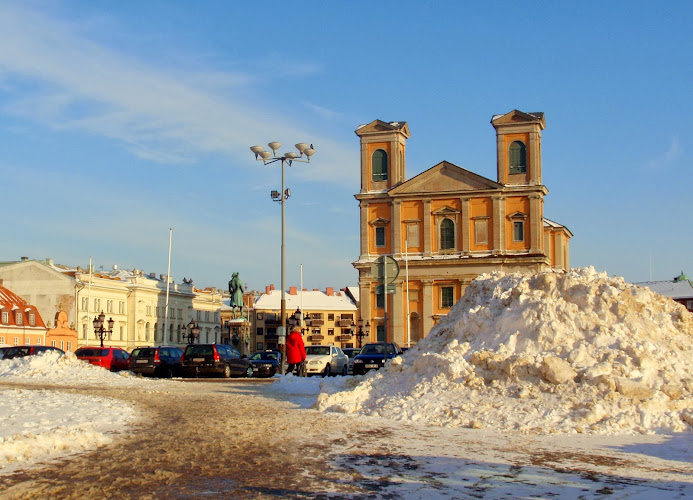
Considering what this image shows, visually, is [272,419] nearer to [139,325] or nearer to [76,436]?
[76,436]

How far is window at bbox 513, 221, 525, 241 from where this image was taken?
65375mm

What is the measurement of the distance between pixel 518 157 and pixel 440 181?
6.24 metres

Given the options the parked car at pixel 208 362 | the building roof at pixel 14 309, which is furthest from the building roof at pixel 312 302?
the parked car at pixel 208 362

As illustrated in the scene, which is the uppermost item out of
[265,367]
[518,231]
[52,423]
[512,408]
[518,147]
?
[518,147]

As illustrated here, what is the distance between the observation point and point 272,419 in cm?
1287

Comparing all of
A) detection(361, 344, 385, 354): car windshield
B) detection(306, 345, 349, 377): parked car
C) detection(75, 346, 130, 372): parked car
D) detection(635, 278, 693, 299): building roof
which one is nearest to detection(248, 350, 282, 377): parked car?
detection(306, 345, 349, 377): parked car

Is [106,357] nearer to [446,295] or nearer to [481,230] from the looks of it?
[446,295]

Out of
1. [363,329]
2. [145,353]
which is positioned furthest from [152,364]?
[363,329]

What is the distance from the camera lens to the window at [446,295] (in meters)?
65.4

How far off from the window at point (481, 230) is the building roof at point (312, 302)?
5165 cm

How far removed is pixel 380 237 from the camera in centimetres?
6731

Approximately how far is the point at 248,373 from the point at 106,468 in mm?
22150

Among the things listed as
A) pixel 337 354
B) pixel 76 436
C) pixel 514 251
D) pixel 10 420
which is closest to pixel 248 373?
pixel 337 354

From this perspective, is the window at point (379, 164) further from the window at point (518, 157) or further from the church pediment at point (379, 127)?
the window at point (518, 157)
